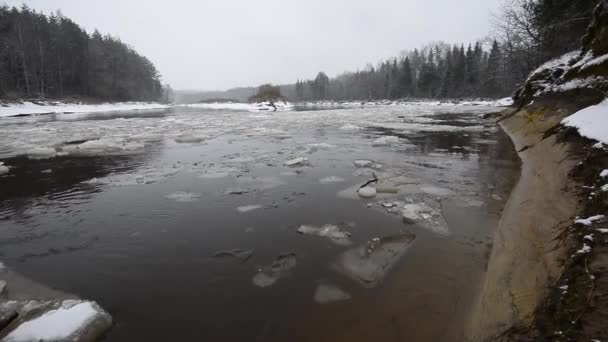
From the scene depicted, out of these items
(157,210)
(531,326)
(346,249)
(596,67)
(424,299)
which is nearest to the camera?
(531,326)

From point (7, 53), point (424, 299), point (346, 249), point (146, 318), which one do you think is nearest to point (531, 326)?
point (424, 299)

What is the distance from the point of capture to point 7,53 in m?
41.0

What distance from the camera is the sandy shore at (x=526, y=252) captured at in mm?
2180

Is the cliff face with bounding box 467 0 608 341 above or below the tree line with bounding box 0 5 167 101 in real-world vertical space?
below

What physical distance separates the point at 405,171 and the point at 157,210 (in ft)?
16.9

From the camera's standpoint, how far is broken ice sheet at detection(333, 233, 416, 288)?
305 cm

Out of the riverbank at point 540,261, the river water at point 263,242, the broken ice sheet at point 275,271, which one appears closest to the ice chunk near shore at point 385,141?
the river water at point 263,242

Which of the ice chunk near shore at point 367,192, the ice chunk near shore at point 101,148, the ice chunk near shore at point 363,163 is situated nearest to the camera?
the ice chunk near shore at point 367,192

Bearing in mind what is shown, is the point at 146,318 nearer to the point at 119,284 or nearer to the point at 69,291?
the point at 119,284

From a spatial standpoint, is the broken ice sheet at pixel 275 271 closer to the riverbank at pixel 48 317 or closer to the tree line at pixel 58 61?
the riverbank at pixel 48 317

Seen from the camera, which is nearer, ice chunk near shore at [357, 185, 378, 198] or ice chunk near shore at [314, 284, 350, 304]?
ice chunk near shore at [314, 284, 350, 304]

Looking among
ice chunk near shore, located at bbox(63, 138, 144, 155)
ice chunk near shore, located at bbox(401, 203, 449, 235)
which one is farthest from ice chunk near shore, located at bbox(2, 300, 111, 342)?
ice chunk near shore, located at bbox(63, 138, 144, 155)

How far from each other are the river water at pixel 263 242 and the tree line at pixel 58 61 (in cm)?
3928

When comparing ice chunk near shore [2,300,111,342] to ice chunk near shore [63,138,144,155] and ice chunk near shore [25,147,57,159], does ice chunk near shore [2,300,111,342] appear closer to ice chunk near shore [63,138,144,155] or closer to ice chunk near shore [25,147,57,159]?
ice chunk near shore [63,138,144,155]
